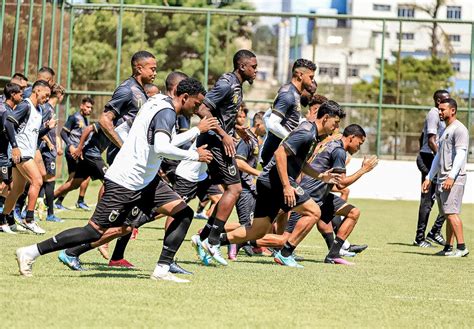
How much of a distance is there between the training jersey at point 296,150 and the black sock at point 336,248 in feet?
4.41

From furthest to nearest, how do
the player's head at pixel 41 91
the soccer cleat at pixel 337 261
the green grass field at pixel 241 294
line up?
the player's head at pixel 41 91, the soccer cleat at pixel 337 261, the green grass field at pixel 241 294

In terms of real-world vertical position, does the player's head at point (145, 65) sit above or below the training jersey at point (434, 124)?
above

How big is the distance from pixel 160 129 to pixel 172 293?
1.36 m

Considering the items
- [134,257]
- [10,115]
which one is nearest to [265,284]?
[134,257]

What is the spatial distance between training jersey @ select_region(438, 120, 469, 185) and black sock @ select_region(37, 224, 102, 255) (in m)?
6.88

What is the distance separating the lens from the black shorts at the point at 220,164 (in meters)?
12.5

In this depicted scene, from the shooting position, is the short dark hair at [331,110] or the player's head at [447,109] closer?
the short dark hair at [331,110]

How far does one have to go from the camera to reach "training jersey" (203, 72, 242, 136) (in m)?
12.7

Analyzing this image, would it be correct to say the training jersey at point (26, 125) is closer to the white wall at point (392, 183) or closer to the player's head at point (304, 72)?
the player's head at point (304, 72)

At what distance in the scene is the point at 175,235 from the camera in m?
10.1

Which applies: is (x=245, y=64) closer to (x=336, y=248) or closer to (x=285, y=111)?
(x=285, y=111)

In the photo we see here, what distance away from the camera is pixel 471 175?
3303 centimetres

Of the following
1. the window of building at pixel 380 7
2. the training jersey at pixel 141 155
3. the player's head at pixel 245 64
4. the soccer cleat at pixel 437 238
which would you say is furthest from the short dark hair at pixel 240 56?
the window of building at pixel 380 7

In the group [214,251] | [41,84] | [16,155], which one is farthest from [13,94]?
[214,251]
